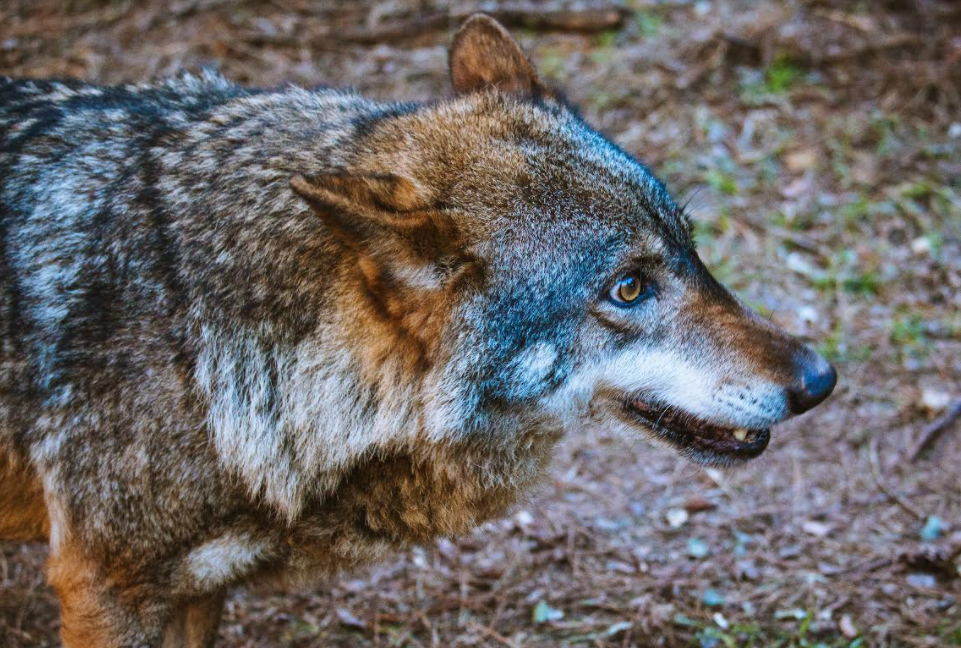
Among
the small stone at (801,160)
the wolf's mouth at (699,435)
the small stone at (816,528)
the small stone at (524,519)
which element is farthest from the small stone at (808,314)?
the wolf's mouth at (699,435)

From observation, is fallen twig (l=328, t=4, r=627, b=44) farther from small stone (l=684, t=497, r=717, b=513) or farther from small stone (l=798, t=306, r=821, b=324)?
small stone (l=684, t=497, r=717, b=513)

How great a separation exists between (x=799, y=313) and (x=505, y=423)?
3.90 metres

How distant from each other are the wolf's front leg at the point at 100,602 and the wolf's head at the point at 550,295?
1.19 metres

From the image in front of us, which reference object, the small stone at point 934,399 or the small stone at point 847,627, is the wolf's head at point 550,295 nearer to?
the small stone at point 847,627

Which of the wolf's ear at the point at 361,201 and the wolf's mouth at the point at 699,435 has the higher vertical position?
the wolf's ear at the point at 361,201

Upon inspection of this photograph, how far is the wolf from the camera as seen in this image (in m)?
3.06

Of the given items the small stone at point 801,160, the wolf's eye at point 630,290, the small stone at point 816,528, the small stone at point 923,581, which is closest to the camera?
the wolf's eye at point 630,290

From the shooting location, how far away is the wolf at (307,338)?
306 cm

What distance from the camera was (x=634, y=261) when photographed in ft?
10.8

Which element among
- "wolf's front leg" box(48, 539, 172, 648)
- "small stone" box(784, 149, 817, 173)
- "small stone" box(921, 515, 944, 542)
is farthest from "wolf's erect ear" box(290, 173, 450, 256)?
"small stone" box(784, 149, 817, 173)

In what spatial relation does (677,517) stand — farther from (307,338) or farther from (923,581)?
(307,338)

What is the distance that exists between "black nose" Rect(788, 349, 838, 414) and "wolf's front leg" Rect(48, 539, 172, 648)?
7.85 feet

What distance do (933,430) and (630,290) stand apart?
10.5 ft

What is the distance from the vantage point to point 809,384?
130 inches
